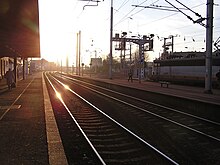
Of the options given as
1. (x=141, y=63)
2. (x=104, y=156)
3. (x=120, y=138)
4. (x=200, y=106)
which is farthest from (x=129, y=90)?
(x=104, y=156)

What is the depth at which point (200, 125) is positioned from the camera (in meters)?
12.7

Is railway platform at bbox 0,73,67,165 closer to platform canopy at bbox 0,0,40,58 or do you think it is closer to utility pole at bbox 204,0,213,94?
platform canopy at bbox 0,0,40,58

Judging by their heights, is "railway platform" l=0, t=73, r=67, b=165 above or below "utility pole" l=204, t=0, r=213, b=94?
below

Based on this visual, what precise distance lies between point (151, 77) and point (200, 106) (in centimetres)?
3939

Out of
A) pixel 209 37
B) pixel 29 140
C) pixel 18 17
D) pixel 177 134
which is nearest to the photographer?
pixel 29 140

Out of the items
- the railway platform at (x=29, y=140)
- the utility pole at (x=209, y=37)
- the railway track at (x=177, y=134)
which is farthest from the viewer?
the utility pole at (x=209, y=37)

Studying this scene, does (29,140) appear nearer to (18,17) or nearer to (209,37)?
(18,17)

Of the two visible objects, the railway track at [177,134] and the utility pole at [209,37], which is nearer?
the railway track at [177,134]

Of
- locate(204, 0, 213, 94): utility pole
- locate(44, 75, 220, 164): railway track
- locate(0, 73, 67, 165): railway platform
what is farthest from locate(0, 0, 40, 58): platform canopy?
locate(204, 0, 213, 94): utility pole

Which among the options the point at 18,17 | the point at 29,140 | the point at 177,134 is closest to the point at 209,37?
the point at 18,17

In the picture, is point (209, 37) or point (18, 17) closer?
point (18, 17)

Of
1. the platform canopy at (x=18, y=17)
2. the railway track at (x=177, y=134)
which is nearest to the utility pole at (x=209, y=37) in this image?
the railway track at (x=177, y=134)

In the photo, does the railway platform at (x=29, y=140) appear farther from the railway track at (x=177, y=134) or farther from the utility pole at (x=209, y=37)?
the utility pole at (x=209, y=37)

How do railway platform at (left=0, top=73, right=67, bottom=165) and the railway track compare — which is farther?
the railway track
